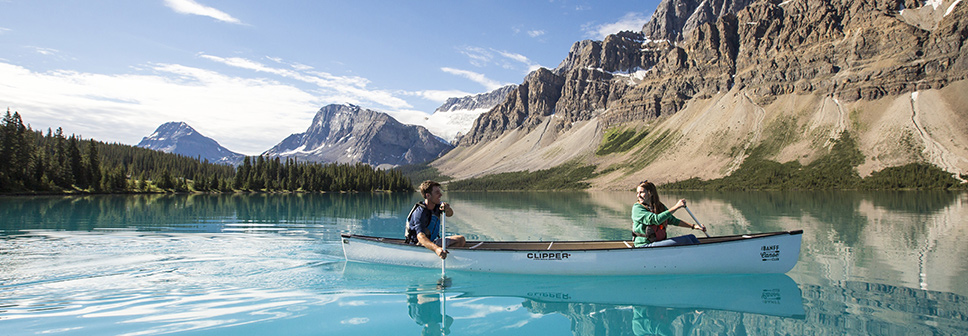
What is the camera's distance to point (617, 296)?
1394 centimetres

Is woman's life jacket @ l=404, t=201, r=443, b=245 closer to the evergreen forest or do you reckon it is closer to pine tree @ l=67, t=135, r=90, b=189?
the evergreen forest

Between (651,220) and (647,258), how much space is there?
1374mm

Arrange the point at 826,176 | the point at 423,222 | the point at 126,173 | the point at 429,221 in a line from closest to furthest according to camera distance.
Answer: the point at 423,222
the point at 429,221
the point at 126,173
the point at 826,176

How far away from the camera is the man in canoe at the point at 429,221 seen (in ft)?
49.3

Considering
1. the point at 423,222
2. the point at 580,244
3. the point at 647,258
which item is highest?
the point at 423,222

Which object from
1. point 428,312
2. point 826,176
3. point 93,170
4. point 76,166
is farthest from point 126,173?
point 826,176

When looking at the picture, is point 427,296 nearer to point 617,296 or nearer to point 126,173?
point 617,296

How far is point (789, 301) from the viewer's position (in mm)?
13266

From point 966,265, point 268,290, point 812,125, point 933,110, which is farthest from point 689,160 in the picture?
point 268,290

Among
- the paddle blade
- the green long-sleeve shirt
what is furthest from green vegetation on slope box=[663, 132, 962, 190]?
the paddle blade

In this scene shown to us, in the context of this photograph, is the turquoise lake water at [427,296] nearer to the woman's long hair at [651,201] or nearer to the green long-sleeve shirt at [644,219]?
the green long-sleeve shirt at [644,219]

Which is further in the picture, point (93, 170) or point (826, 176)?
point (826, 176)

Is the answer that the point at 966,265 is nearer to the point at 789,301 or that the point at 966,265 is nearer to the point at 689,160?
the point at 789,301

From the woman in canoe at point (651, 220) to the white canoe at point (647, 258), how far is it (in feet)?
1.21
